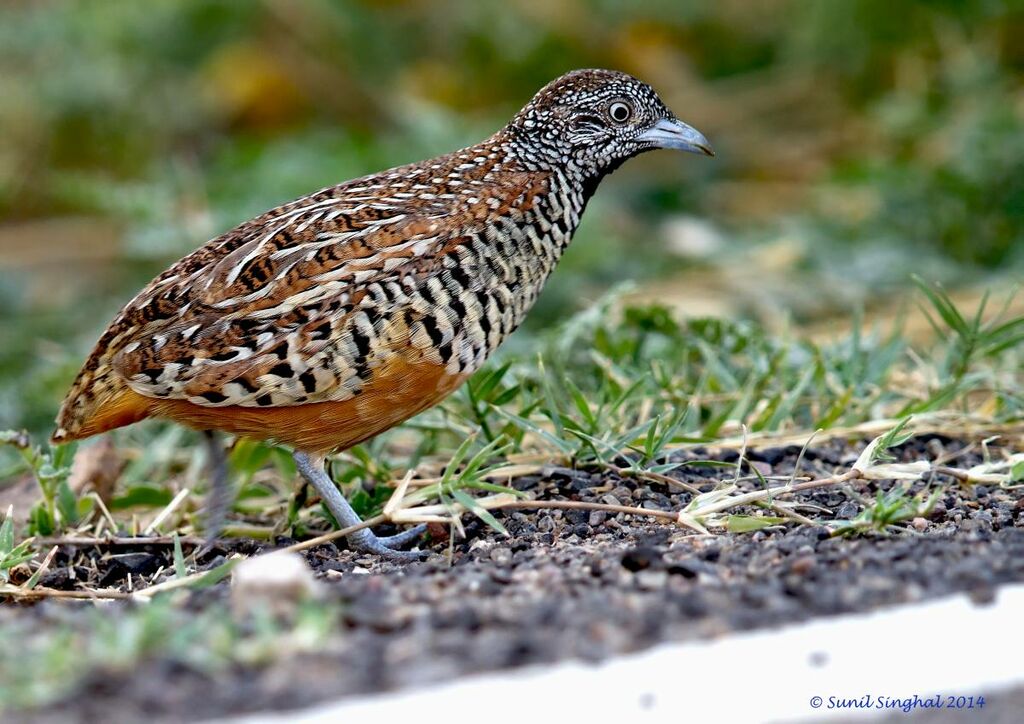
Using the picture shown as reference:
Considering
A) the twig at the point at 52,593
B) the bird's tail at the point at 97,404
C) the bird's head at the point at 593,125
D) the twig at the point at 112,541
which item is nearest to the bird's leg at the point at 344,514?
the twig at the point at 112,541

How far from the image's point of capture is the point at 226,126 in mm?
11641

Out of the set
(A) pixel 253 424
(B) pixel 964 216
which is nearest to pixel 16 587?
(A) pixel 253 424

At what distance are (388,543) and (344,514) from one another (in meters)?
0.16

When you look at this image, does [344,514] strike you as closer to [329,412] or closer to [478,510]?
[329,412]

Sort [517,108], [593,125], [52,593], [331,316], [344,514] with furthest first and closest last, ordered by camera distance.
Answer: [517,108]
[593,125]
[344,514]
[331,316]
[52,593]

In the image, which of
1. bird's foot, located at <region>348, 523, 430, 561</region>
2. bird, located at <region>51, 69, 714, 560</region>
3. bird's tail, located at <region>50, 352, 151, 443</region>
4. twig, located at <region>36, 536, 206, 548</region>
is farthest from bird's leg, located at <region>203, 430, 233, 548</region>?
bird's foot, located at <region>348, 523, 430, 561</region>

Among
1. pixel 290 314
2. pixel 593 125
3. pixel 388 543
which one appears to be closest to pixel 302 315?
pixel 290 314

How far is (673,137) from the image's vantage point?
441 centimetres

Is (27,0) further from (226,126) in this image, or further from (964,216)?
(964,216)

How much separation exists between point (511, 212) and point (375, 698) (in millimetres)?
2088

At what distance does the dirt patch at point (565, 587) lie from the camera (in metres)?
2.40

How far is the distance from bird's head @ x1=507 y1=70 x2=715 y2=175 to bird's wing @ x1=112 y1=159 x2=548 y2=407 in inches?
18.2

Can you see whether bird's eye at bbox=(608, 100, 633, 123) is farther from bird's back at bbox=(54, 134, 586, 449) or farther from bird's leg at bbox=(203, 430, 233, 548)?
bird's leg at bbox=(203, 430, 233, 548)

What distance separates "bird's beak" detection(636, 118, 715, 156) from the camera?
4391 mm
